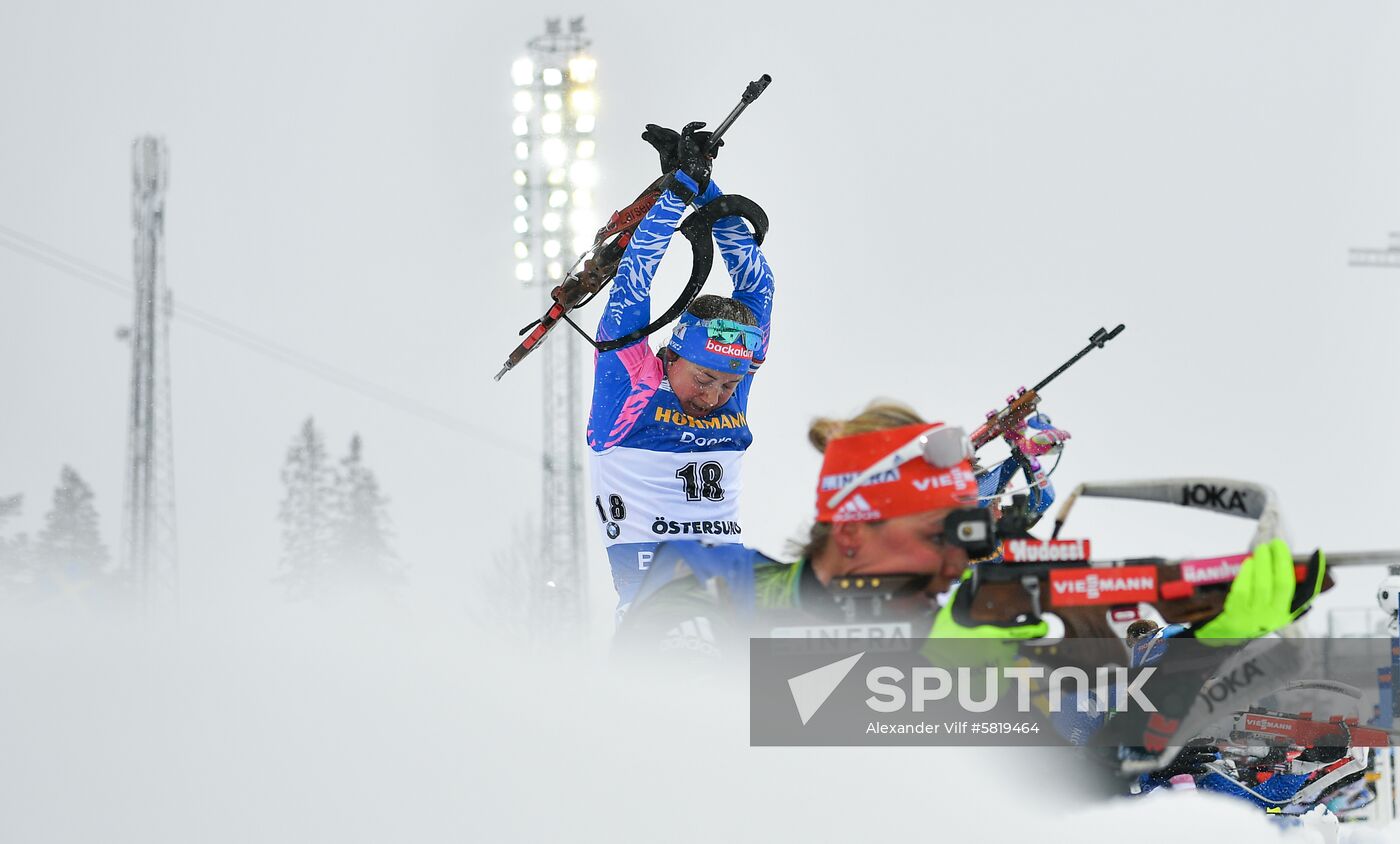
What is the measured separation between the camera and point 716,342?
16.7 ft

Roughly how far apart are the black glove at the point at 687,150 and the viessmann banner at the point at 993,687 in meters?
2.45

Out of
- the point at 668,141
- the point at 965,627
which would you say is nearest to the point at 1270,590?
the point at 965,627

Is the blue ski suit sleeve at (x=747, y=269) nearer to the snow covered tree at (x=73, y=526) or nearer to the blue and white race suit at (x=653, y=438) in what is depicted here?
the blue and white race suit at (x=653, y=438)

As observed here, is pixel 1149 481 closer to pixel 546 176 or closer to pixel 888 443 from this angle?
pixel 888 443

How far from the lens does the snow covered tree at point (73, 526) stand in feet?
84.5

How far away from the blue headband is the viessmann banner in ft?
7.27

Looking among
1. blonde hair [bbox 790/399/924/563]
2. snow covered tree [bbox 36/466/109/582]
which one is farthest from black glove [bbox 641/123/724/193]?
snow covered tree [bbox 36/466/109/582]

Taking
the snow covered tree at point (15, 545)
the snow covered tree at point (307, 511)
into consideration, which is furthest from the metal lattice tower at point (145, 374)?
the snow covered tree at point (307, 511)

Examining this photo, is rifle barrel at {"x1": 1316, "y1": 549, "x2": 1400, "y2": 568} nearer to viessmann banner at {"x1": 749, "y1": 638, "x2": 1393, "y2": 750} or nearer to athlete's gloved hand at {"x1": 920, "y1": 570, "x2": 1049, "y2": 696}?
viessmann banner at {"x1": 749, "y1": 638, "x2": 1393, "y2": 750}

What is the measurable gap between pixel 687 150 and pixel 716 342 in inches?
25.4

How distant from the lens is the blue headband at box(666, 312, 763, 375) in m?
5.08

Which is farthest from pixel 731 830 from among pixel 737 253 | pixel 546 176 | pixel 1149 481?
pixel 546 176

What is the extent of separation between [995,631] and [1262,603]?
0.48 m

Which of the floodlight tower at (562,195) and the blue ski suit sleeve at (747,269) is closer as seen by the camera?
the blue ski suit sleeve at (747,269)
